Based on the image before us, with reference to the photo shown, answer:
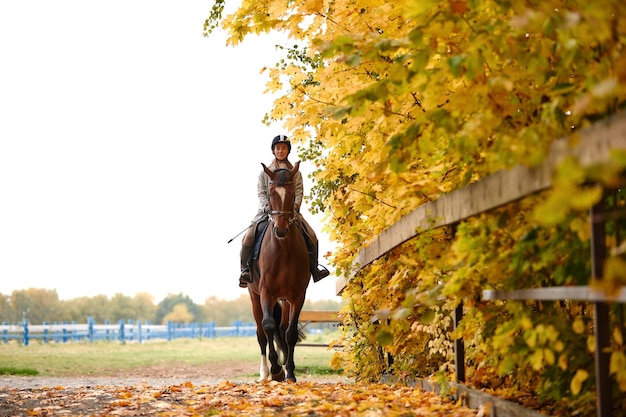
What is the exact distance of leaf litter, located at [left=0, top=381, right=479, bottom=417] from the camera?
5668 mm

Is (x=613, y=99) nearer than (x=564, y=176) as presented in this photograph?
No

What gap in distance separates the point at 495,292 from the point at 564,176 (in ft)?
7.40

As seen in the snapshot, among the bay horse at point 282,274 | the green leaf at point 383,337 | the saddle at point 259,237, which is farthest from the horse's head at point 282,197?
the green leaf at point 383,337

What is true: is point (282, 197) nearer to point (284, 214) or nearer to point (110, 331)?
point (284, 214)

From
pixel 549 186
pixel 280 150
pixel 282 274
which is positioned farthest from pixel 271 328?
pixel 549 186

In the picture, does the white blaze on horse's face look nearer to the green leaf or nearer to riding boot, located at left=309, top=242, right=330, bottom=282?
riding boot, located at left=309, top=242, right=330, bottom=282

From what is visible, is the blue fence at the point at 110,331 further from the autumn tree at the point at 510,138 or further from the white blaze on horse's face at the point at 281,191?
the autumn tree at the point at 510,138

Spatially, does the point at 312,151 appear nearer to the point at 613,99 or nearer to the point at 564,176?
the point at 613,99

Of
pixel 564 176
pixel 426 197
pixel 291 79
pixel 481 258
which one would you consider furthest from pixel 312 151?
pixel 564 176

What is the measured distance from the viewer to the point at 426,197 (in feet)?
20.1

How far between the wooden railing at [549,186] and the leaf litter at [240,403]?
4.16ft

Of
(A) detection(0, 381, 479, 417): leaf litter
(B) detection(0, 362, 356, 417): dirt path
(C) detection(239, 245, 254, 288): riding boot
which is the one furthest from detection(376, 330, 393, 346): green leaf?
(C) detection(239, 245, 254, 288): riding boot

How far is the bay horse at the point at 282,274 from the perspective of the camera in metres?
9.70

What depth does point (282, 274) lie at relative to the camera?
10406 millimetres
